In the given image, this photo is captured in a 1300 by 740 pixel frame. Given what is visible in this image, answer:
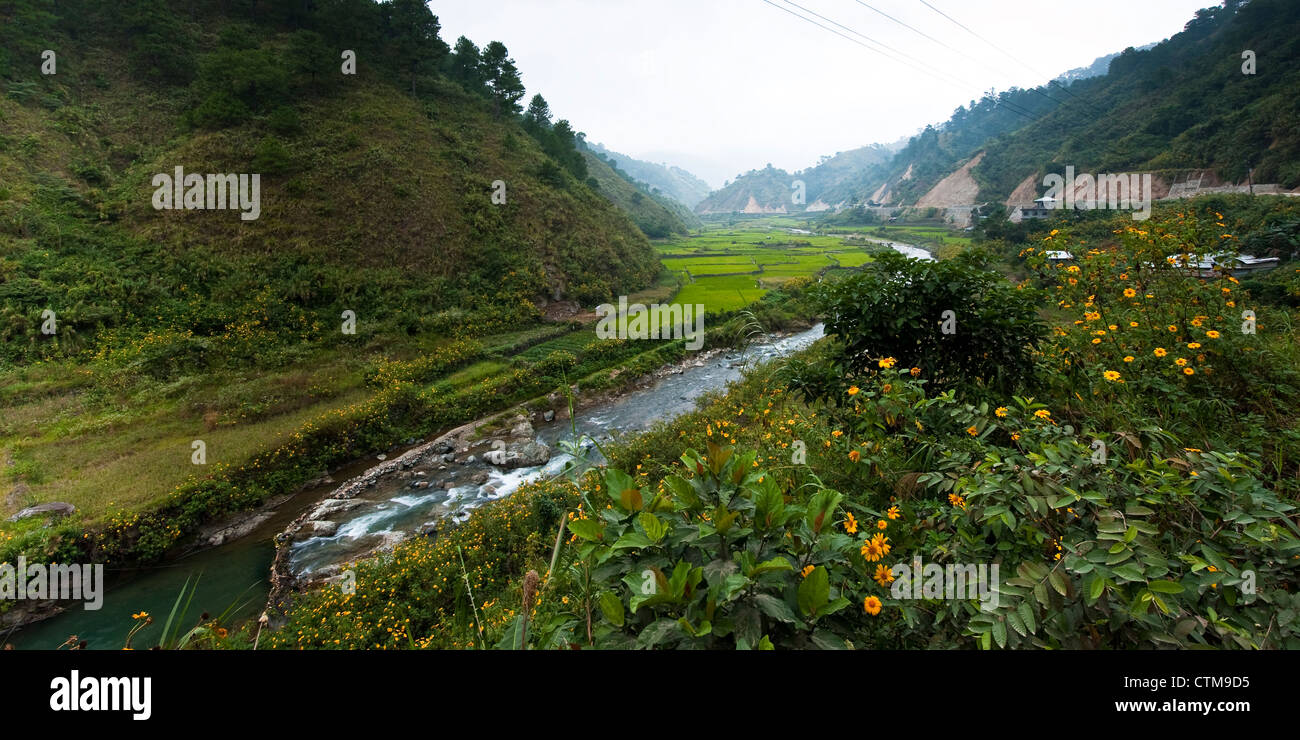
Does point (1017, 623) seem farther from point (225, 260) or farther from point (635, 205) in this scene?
point (635, 205)

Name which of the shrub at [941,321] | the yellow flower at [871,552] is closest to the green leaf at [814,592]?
the yellow flower at [871,552]

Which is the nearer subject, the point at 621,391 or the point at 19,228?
the point at 19,228

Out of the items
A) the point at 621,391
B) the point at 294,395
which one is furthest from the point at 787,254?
the point at 294,395

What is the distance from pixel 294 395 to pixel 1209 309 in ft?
66.0

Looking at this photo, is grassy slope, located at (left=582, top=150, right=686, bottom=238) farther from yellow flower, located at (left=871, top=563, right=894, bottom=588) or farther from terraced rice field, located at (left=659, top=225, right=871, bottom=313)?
yellow flower, located at (left=871, top=563, right=894, bottom=588)

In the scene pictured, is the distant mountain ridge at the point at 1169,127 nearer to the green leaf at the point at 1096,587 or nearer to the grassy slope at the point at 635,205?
the grassy slope at the point at 635,205

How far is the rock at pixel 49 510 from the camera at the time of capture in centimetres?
917

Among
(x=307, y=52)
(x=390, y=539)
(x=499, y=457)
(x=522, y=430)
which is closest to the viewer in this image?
(x=390, y=539)

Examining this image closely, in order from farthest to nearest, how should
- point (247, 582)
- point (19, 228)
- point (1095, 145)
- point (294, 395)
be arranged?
1. point (1095, 145)
2. point (19, 228)
3. point (294, 395)
4. point (247, 582)

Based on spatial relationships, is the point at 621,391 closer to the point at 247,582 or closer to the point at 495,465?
the point at 495,465

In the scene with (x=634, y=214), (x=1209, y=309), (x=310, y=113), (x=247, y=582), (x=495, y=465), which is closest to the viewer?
(x=1209, y=309)

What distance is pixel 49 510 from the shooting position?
9328mm

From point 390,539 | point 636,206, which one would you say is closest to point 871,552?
point 390,539

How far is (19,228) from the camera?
16.8 metres
